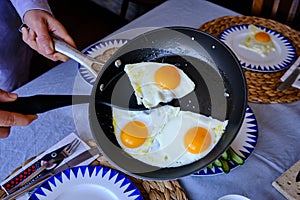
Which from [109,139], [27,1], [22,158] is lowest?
[22,158]

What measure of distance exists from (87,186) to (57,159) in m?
0.13

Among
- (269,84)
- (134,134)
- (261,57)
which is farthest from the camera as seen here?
(261,57)

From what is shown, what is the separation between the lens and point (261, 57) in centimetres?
130

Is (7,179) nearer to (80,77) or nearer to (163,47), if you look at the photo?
(80,77)

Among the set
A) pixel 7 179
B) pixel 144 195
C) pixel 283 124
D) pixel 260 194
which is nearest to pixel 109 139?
pixel 144 195

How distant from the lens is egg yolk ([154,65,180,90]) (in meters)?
1.07

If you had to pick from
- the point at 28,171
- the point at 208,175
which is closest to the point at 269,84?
the point at 208,175

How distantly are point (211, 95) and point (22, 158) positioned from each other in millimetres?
543

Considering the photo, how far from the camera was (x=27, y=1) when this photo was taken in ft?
4.19

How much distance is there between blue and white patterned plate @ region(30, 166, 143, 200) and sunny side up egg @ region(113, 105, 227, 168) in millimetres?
75

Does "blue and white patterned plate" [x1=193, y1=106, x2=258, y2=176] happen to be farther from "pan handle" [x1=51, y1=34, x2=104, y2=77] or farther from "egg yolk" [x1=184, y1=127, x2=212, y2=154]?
"pan handle" [x1=51, y1=34, x2=104, y2=77]

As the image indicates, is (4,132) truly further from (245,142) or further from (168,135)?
(245,142)

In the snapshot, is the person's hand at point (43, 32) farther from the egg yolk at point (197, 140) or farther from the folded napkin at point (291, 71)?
the folded napkin at point (291, 71)

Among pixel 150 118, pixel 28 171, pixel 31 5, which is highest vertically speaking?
pixel 31 5
